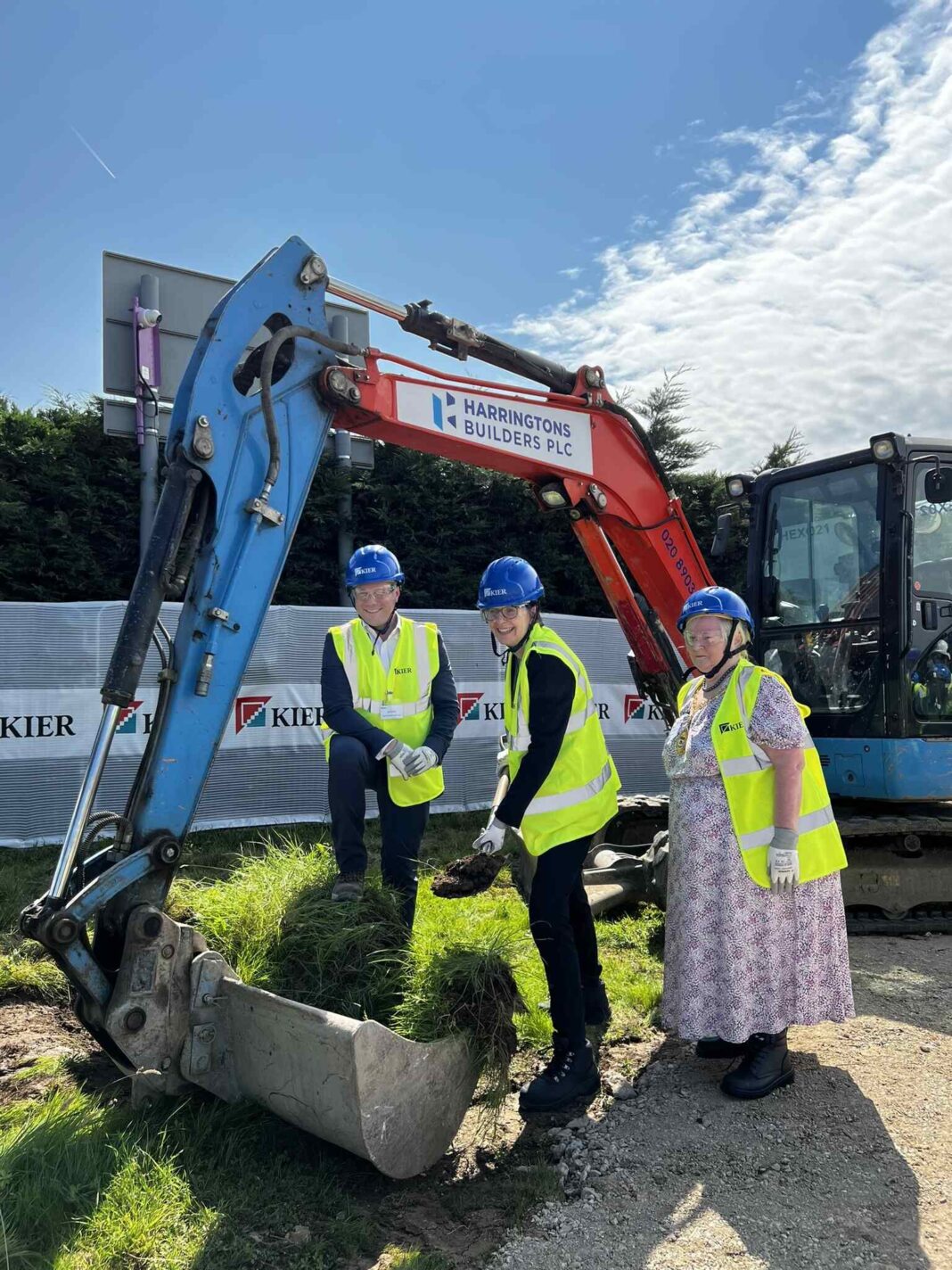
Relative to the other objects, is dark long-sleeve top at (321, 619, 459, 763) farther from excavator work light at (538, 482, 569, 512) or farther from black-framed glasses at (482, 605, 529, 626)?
excavator work light at (538, 482, 569, 512)

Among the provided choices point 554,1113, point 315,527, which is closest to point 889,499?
point 554,1113

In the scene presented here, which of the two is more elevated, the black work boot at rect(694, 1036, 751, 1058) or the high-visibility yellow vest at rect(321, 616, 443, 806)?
→ the high-visibility yellow vest at rect(321, 616, 443, 806)

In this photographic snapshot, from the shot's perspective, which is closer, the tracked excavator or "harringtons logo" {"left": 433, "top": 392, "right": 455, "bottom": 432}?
the tracked excavator

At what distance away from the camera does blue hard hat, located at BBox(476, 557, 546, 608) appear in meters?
4.00

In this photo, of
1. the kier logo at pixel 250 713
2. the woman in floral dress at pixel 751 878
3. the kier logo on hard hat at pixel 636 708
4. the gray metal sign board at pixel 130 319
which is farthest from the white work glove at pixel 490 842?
the kier logo on hard hat at pixel 636 708

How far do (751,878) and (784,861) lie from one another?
6.1 inches

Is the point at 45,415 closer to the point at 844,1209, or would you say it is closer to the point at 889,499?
the point at 889,499

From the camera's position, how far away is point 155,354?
804cm

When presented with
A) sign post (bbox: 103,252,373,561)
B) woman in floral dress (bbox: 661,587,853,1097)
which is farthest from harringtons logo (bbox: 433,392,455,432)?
sign post (bbox: 103,252,373,561)

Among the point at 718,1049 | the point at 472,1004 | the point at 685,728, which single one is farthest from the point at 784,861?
the point at 472,1004

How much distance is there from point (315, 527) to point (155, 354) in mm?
2868

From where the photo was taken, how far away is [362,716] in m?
4.44

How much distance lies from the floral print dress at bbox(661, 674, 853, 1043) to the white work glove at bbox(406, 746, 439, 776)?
105cm

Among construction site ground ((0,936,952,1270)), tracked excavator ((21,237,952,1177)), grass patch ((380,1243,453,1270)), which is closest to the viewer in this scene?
grass patch ((380,1243,453,1270))
